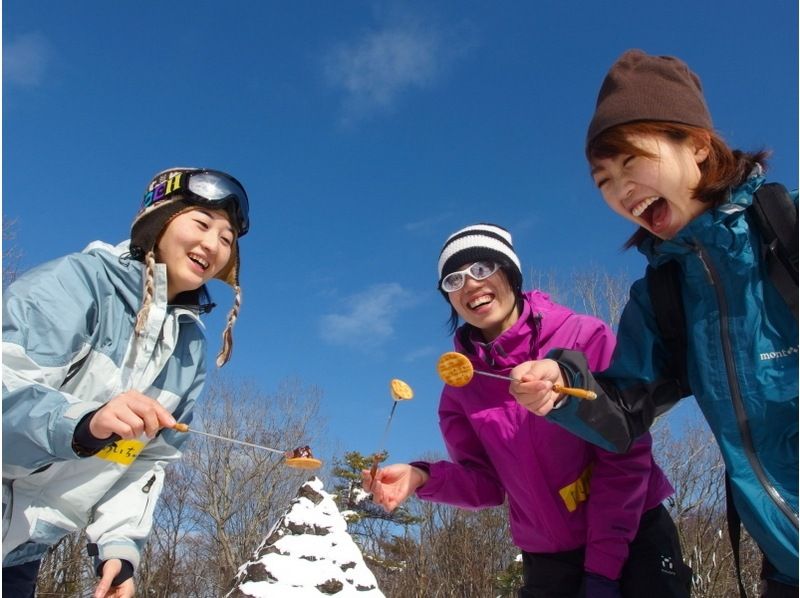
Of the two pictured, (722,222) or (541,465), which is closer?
(722,222)

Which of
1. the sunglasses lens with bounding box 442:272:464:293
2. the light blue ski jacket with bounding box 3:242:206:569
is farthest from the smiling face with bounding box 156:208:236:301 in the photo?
the sunglasses lens with bounding box 442:272:464:293

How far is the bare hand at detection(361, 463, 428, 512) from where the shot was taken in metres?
2.78

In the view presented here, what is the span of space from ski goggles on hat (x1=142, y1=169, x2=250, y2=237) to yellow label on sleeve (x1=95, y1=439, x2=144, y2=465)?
1160mm

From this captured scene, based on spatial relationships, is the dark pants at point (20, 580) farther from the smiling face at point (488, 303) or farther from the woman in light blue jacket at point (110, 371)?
the smiling face at point (488, 303)

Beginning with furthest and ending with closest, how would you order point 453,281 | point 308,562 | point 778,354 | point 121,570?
point 308,562
point 453,281
point 121,570
point 778,354

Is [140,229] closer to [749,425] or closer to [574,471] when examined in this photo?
[574,471]

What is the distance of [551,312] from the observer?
3.04 metres

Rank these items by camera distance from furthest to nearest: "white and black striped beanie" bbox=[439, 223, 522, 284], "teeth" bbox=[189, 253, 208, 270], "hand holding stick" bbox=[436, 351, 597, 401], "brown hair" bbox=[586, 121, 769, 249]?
1. "white and black striped beanie" bbox=[439, 223, 522, 284]
2. "teeth" bbox=[189, 253, 208, 270]
3. "hand holding stick" bbox=[436, 351, 597, 401]
4. "brown hair" bbox=[586, 121, 769, 249]

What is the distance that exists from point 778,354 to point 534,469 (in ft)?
3.90

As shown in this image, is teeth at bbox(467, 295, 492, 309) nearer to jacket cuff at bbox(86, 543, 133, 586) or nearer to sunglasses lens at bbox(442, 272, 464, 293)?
sunglasses lens at bbox(442, 272, 464, 293)

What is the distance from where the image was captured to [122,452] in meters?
2.69

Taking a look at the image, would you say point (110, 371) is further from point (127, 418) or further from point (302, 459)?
point (302, 459)

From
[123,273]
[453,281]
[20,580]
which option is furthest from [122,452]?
[453,281]

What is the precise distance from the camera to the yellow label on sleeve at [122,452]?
263 cm
